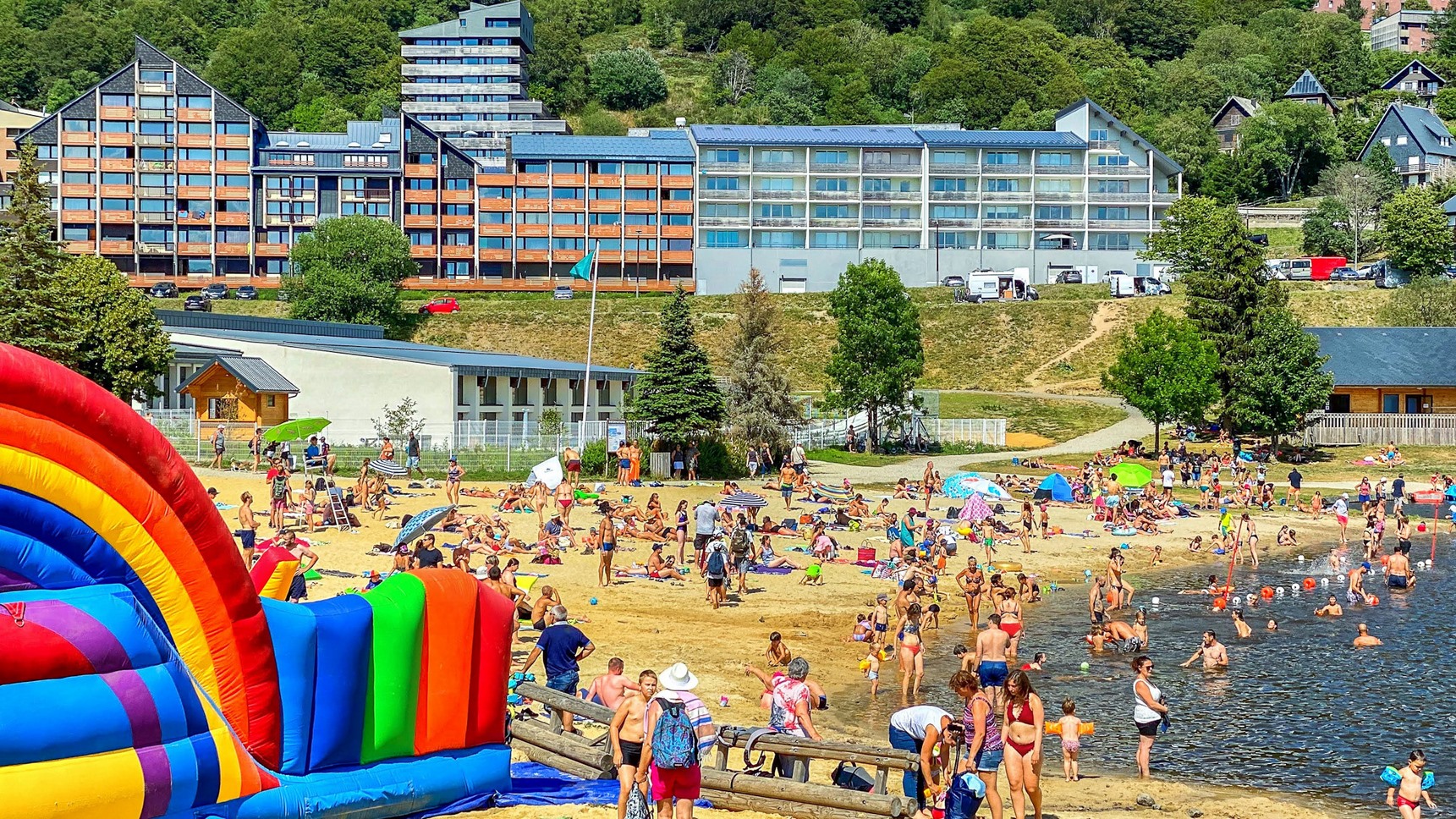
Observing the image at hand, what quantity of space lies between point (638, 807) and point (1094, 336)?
2575 inches

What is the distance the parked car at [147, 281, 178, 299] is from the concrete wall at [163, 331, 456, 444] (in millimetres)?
39448

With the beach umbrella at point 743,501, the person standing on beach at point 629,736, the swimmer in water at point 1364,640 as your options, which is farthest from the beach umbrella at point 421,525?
the swimmer in water at point 1364,640

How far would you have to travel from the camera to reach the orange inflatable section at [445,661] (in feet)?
43.8

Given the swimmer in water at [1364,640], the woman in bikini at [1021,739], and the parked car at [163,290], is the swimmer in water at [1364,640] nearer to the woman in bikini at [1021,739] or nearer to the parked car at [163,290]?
the woman in bikini at [1021,739]

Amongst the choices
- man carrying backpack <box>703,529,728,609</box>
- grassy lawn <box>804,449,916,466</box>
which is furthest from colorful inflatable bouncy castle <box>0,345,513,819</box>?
grassy lawn <box>804,449,916,466</box>

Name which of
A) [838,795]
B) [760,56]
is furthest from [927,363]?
[760,56]

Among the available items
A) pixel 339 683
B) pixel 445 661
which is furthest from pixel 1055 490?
pixel 339 683

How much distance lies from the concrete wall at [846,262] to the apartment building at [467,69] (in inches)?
1758

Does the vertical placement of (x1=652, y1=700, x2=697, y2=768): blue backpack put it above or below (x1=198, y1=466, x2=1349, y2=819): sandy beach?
above

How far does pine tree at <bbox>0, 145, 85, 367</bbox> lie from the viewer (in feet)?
136

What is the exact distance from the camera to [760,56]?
493 ft

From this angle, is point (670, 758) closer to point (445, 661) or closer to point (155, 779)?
point (445, 661)

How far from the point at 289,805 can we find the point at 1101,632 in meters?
16.4

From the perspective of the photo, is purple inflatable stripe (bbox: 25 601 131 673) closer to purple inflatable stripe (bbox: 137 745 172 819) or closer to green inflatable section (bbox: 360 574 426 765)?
purple inflatable stripe (bbox: 137 745 172 819)
